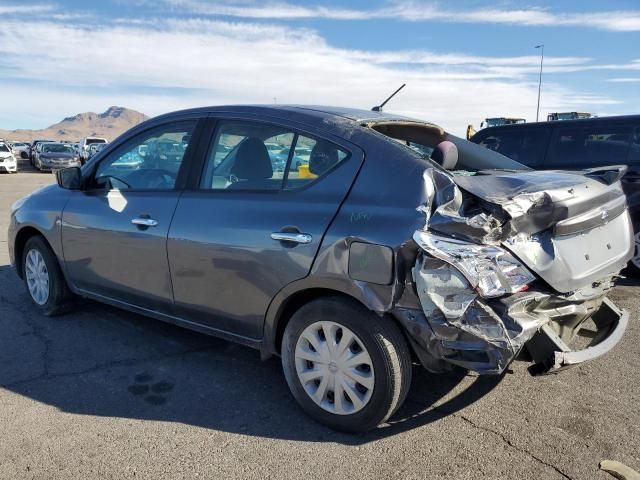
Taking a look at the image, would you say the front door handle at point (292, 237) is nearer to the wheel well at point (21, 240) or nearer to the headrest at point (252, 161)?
the headrest at point (252, 161)

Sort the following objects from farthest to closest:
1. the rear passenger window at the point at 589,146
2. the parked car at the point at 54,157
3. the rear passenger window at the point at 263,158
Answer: the parked car at the point at 54,157 → the rear passenger window at the point at 589,146 → the rear passenger window at the point at 263,158

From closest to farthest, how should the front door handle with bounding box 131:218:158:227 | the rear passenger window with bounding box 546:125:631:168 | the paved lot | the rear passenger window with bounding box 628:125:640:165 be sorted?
the paved lot → the front door handle with bounding box 131:218:158:227 → the rear passenger window with bounding box 628:125:640:165 → the rear passenger window with bounding box 546:125:631:168

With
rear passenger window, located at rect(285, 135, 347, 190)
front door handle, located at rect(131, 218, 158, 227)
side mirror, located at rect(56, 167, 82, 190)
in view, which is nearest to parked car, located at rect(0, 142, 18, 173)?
side mirror, located at rect(56, 167, 82, 190)

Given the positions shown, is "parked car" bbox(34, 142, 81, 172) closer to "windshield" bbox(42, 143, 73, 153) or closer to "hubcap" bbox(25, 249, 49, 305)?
"windshield" bbox(42, 143, 73, 153)

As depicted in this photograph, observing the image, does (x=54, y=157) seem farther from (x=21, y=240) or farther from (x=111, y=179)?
(x=111, y=179)

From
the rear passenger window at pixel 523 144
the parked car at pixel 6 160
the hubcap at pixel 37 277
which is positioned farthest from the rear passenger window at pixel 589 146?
the parked car at pixel 6 160

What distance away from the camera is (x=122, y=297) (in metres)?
4.16

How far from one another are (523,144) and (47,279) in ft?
18.8

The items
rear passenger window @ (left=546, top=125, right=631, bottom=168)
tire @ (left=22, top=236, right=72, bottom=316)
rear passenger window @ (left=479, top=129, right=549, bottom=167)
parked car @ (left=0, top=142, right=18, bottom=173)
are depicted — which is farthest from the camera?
parked car @ (left=0, top=142, right=18, bottom=173)

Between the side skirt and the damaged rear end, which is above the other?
the damaged rear end

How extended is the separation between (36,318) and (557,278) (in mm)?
4196

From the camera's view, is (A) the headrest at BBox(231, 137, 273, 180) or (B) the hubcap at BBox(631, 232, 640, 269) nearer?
(A) the headrest at BBox(231, 137, 273, 180)

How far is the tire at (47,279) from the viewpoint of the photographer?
472 cm

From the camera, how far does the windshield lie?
96.2 feet
